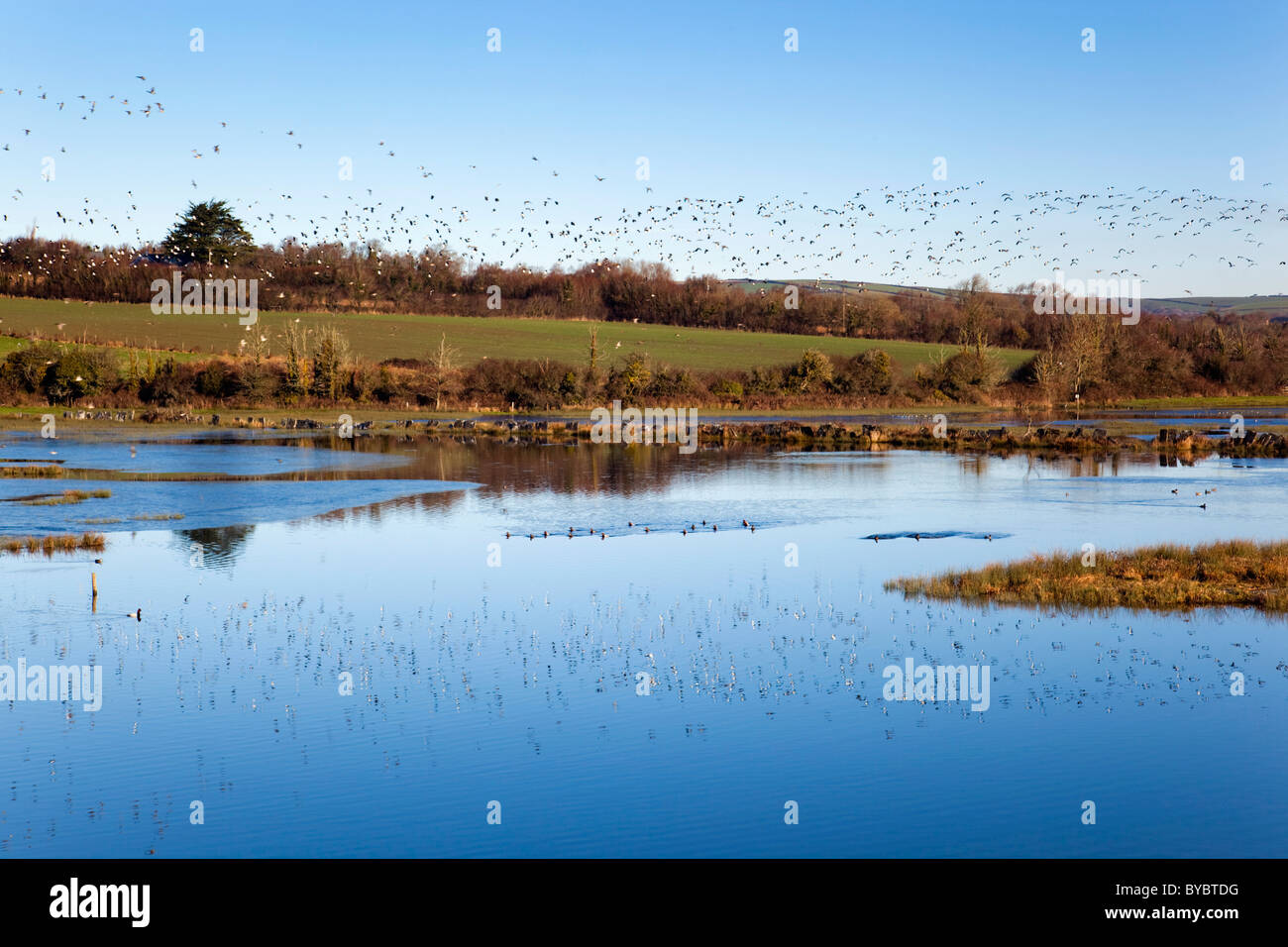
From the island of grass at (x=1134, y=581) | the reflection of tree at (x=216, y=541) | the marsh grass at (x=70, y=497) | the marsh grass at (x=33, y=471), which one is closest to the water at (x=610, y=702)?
the reflection of tree at (x=216, y=541)

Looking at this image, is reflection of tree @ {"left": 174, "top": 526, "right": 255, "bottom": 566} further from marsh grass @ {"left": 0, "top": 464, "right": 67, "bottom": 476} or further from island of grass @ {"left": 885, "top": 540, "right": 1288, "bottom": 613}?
marsh grass @ {"left": 0, "top": 464, "right": 67, "bottom": 476}

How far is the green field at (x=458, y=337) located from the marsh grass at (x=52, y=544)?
7115 centimetres

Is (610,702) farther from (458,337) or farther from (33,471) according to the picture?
(458,337)

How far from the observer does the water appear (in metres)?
12.8

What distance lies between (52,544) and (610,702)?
18.6 m

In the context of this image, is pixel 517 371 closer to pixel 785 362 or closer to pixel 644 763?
pixel 785 362

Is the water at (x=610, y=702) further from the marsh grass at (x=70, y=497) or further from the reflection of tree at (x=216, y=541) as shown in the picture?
the marsh grass at (x=70, y=497)

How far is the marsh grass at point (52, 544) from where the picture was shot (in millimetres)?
29078

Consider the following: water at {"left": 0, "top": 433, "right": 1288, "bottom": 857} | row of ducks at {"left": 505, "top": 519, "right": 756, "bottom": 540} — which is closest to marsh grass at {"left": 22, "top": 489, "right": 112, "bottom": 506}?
water at {"left": 0, "top": 433, "right": 1288, "bottom": 857}

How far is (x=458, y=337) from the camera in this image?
114 metres

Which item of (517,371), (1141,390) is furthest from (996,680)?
(1141,390)

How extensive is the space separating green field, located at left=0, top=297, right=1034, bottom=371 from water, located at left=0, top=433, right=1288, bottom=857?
239 ft

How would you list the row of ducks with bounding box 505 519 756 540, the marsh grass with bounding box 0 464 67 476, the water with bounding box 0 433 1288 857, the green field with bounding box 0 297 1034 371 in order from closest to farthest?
the water with bounding box 0 433 1288 857
the row of ducks with bounding box 505 519 756 540
the marsh grass with bounding box 0 464 67 476
the green field with bounding box 0 297 1034 371

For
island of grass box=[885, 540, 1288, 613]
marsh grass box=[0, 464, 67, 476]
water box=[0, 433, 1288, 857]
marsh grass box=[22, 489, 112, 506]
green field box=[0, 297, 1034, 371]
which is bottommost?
water box=[0, 433, 1288, 857]
